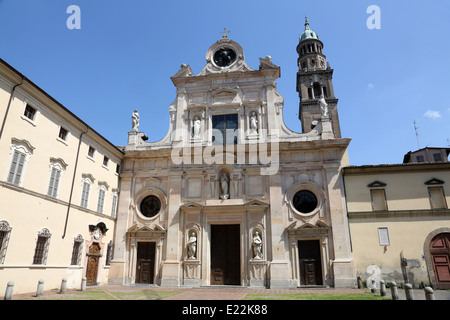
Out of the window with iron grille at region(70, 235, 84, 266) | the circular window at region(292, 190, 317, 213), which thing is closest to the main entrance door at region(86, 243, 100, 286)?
the window with iron grille at region(70, 235, 84, 266)

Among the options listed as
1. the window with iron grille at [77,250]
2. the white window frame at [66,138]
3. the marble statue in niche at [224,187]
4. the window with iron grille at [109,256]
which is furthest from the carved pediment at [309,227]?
the white window frame at [66,138]

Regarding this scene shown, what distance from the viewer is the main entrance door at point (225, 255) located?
21156 mm

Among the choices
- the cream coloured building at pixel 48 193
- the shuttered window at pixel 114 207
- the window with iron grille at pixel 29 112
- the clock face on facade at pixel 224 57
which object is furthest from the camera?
the clock face on facade at pixel 224 57

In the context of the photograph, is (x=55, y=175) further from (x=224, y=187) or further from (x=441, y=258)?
(x=441, y=258)

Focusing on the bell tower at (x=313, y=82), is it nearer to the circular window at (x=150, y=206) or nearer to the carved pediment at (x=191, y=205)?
the carved pediment at (x=191, y=205)

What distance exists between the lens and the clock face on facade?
26.3 metres

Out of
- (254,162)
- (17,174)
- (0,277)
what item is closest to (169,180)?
(254,162)

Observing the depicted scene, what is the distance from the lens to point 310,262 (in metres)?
20.7

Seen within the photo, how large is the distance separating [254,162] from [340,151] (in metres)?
6.33

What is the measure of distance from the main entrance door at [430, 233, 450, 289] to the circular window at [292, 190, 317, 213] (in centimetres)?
792

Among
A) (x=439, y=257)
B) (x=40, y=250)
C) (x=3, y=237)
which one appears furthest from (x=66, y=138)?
(x=439, y=257)

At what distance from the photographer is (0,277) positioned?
1348cm

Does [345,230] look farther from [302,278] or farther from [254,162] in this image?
[254,162]

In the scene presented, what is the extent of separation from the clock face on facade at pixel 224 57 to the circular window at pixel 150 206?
1278cm
